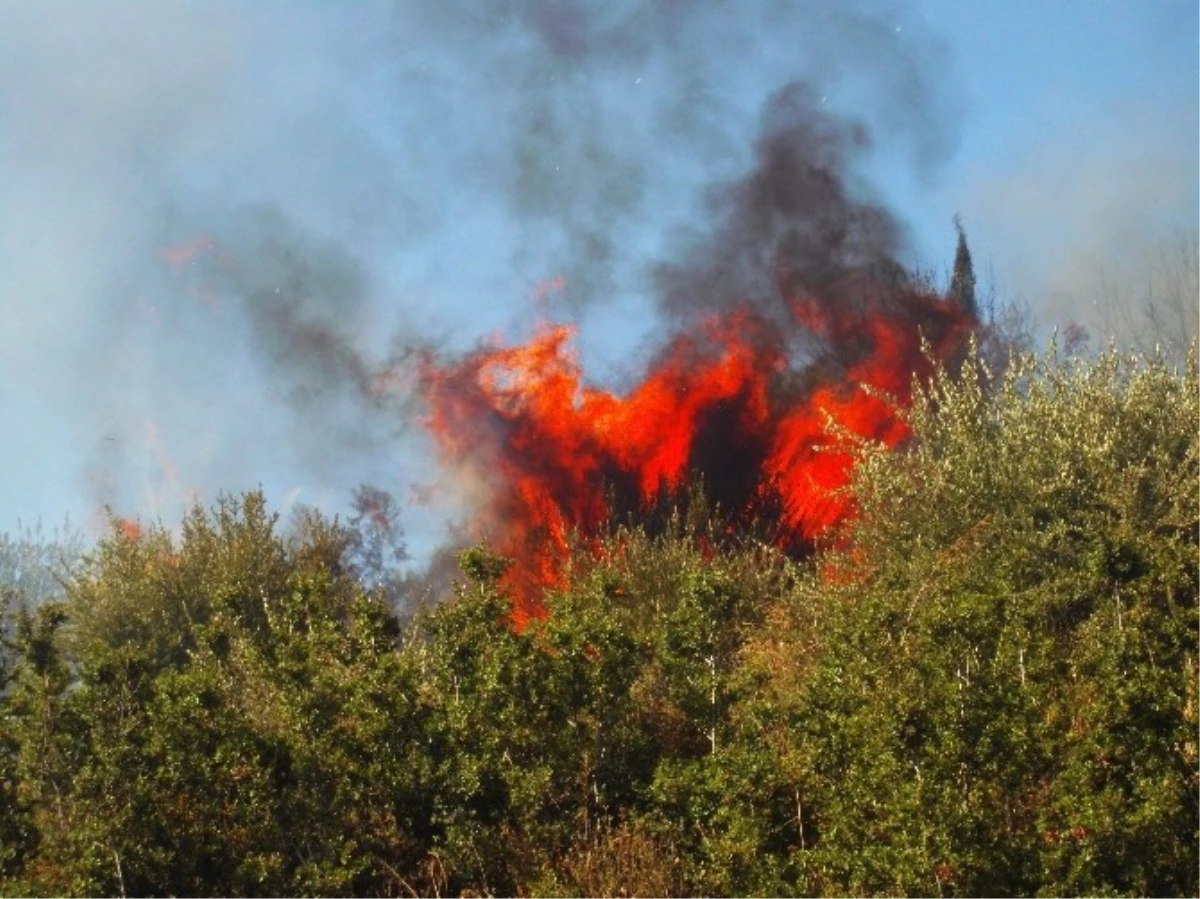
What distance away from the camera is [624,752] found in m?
16.5

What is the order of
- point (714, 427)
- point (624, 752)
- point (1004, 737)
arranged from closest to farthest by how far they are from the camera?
1. point (1004, 737)
2. point (624, 752)
3. point (714, 427)

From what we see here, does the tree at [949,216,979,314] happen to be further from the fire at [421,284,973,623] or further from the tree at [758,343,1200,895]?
the tree at [758,343,1200,895]

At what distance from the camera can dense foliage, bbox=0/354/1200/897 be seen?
1311cm

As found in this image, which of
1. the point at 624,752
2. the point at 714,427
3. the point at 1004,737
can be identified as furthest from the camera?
the point at 714,427

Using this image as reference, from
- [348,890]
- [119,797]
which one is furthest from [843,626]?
[119,797]

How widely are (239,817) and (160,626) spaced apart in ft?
69.4

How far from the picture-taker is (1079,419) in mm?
23797

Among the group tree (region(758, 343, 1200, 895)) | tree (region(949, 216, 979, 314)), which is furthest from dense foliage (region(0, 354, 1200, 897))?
A: tree (region(949, 216, 979, 314))

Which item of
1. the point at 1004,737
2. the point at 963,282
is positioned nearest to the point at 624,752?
the point at 1004,737

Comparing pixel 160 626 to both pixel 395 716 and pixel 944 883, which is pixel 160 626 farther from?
pixel 944 883

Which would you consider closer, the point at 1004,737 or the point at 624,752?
the point at 1004,737

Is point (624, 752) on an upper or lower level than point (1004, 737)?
upper

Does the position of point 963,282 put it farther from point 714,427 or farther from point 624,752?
point 624,752

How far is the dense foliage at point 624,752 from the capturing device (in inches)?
516
